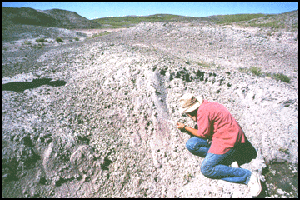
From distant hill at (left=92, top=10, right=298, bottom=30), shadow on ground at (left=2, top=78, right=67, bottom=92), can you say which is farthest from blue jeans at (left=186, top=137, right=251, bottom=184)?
distant hill at (left=92, top=10, right=298, bottom=30)

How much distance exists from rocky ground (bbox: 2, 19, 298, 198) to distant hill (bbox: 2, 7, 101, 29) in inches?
1063

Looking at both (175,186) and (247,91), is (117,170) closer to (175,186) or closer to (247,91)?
(175,186)

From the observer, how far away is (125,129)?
13.3 feet

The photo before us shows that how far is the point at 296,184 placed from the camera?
3.25 meters

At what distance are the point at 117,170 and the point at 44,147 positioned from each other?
5.59ft

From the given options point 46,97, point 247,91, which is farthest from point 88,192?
point 247,91

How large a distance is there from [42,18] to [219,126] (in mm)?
41050

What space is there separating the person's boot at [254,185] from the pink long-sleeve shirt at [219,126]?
31.1 inches

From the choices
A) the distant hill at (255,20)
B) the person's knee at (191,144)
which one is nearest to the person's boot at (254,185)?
the person's knee at (191,144)

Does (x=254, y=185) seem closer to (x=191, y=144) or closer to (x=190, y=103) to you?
(x=191, y=144)

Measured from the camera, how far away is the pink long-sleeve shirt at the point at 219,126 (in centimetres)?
297

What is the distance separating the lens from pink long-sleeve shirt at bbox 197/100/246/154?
2967mm

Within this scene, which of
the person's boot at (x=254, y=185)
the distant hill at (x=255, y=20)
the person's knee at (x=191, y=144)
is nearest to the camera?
the person's boot at (x=254, y=185)

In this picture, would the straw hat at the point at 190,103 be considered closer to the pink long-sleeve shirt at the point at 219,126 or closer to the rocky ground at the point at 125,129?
the pink long-sleeve shirt at the point at 219,126
